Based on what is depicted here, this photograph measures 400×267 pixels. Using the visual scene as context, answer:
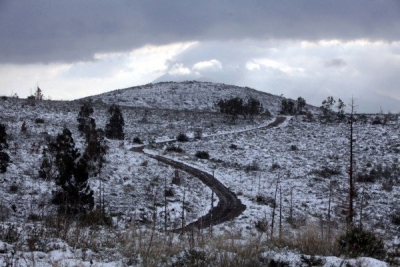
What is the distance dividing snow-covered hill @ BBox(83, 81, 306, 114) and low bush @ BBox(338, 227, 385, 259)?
184 feet

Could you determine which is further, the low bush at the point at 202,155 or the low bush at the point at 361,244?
the low bush at the point at 202,155

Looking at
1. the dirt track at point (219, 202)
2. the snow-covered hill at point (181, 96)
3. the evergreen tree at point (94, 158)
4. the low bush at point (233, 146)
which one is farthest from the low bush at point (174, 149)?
the snow-covered hill at point (181, 96)

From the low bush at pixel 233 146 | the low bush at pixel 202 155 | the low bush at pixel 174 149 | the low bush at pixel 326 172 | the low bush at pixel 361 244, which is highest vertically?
the low bush at pixel 233 146

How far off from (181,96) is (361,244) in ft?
220

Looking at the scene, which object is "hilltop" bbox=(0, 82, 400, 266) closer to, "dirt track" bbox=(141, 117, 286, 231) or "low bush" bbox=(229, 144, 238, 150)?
"dirt track" bbox=(141, 117, 286, 231)

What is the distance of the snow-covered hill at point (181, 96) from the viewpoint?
63.0 meters

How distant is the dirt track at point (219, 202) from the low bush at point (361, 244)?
4299 millimetres

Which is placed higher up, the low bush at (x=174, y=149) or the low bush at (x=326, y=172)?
the low bush at (x=174, y=149)

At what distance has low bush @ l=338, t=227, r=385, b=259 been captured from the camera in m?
5.12

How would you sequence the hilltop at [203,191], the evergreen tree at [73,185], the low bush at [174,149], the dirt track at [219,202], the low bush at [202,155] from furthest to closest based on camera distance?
the low bush at [174,149] → the low bush at [202,155] → the dirt track at [219,202] → the evergreen tree at [73,185] → the hilltop at [203,191]

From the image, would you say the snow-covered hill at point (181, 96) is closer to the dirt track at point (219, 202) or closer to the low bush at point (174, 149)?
the low bush at point (174, 149)

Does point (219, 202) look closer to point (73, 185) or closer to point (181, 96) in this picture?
point (73, 185)

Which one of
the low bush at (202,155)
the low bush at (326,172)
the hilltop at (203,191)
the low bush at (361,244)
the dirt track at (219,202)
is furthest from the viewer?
the low bush at (202,155)

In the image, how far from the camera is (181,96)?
2803 inches
